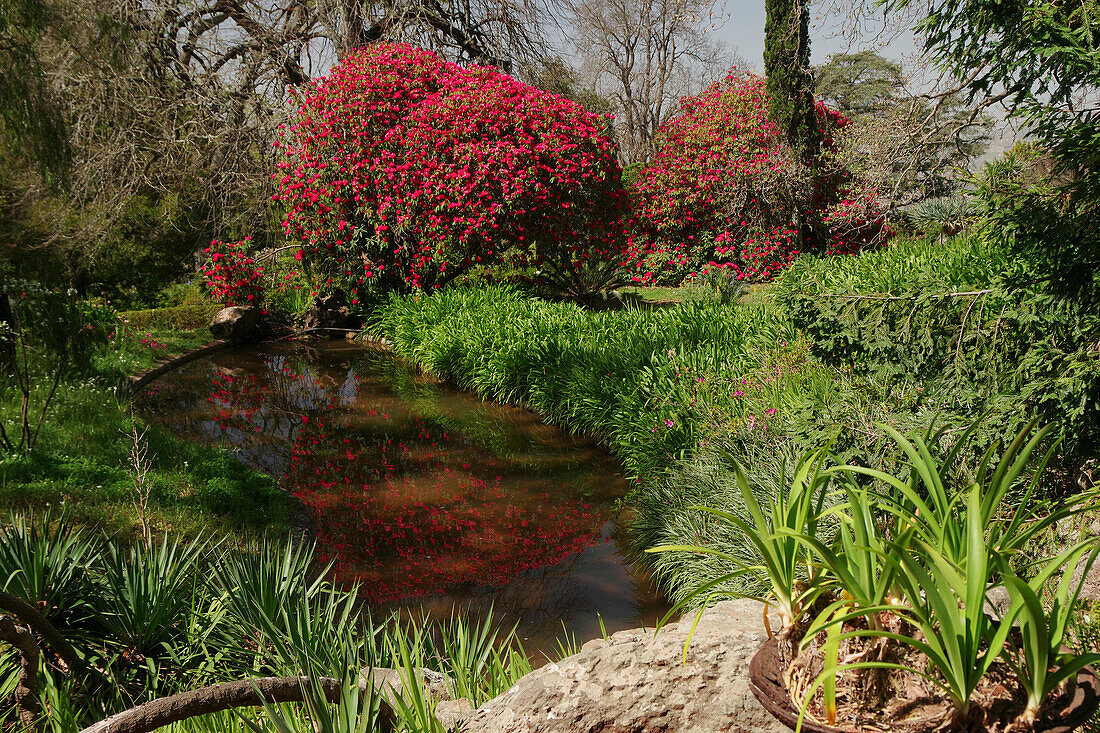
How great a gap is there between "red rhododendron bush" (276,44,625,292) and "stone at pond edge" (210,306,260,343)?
1.83m

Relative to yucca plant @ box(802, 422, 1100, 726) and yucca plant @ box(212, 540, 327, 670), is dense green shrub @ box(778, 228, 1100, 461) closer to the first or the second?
yucca plant @ box(802, 422, 1100, 726)

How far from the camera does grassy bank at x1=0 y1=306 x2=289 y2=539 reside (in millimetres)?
4793

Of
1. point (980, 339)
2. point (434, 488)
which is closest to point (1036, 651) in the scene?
point (980, 339)

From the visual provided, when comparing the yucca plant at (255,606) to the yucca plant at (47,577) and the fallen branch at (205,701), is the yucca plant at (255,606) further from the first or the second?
the fallen branch at (205,701)

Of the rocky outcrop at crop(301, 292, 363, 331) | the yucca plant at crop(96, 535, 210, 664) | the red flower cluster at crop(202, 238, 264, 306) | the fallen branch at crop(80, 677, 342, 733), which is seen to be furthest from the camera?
the rocky outcrop at crop(301, 292, 363, 331)

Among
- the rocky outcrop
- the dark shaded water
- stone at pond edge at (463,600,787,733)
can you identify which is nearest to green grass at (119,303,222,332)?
the rocky outcrop

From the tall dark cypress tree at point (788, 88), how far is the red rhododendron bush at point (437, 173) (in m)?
4.42

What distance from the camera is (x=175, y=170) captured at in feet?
43.4

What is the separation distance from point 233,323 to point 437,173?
4.93 m

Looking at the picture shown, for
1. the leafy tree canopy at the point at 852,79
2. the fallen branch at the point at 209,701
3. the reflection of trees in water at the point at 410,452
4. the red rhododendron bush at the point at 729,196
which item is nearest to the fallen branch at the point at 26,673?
the fallen branch at the point at 209,701

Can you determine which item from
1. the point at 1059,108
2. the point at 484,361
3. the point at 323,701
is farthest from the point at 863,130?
the point at 484,361

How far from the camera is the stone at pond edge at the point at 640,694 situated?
1829mm

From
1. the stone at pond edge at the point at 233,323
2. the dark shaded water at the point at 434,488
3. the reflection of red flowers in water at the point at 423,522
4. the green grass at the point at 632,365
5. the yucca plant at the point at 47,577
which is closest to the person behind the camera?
the yucca plant at the point at 47,577

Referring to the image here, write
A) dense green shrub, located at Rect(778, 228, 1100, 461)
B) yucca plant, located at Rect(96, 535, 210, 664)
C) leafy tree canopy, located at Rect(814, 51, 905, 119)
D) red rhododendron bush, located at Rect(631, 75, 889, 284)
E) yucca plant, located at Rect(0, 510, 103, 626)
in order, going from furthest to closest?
leafy tree canopy, located at Rect(814, 51, 905, 119) < red rhododendron bush, located at Rect(631, 75, 889, 284) < dense green shrub, located at Rect(778, 228, 1100, 461) < yucca plant, located at Rect(96, 535, 210, 664) < yucca plant, located at Rect(0, 510, 103, 626)
